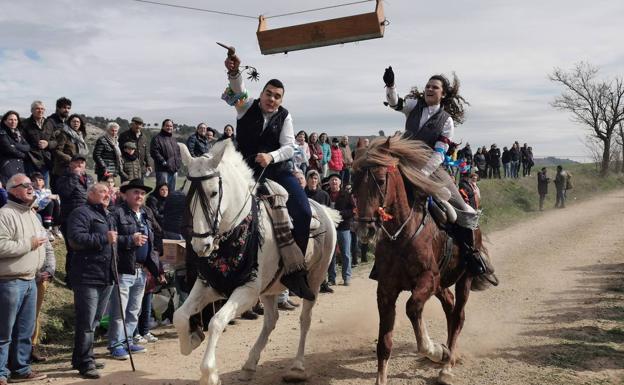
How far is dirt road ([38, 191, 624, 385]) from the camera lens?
6.82 metres

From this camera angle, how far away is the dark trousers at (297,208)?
253 inches

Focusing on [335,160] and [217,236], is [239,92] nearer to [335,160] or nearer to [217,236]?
[217,236]

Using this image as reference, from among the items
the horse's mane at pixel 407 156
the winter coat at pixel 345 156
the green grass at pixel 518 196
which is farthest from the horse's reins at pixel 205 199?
the green grass at pixel 518 196

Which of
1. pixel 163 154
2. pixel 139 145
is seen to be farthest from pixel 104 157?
pixel 163 154

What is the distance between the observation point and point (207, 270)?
18.6 feet

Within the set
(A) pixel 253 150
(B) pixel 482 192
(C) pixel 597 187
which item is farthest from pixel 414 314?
(C) pixel 597 187

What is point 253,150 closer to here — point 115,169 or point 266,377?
point 266,377

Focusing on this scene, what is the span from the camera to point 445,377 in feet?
21.3

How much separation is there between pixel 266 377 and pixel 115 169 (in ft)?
20.8

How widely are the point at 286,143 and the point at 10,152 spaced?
5.97 metres

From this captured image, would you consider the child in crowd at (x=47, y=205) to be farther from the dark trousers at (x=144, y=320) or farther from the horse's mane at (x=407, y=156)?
the horse's mane at (x=407, y=156)

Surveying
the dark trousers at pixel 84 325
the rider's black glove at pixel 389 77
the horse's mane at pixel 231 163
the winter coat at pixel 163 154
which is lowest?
the dark trousers at pixel 84 325

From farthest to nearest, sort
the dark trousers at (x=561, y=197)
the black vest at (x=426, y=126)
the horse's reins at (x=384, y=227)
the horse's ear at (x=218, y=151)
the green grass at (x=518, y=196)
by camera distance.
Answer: the dark trousers at (x=561, y=197) < the green grass at (x=518, y=196) < the black vest at (x=426, y=126) < the horse's reins at (x=384, y=227) < the horse's ear at (x=218, y=151)

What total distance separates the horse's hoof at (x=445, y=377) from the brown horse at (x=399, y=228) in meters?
0.01
